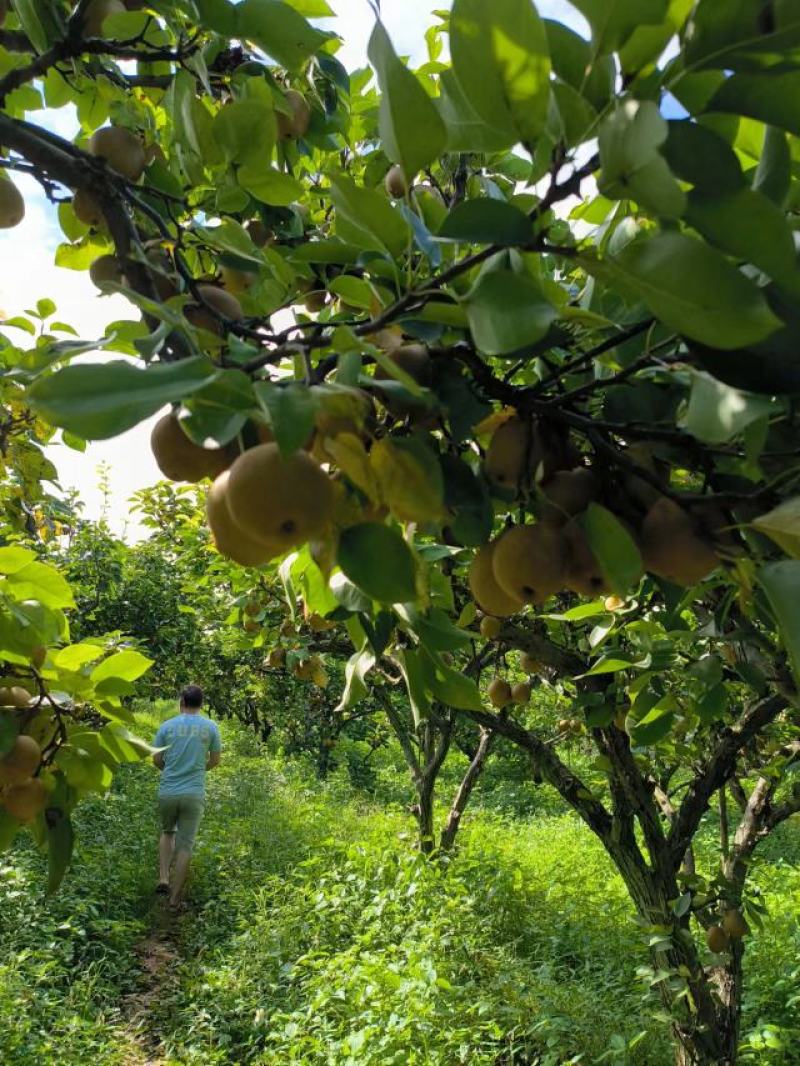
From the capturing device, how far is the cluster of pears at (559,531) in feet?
2.00

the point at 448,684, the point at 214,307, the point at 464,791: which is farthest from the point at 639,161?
the point at 464,791

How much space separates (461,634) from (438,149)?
1.61 ft

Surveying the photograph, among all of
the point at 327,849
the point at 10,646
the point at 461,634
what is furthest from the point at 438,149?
the point at 327,849

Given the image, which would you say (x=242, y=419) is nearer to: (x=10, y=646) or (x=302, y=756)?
(x=10, y=646)

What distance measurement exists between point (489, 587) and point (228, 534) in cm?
27

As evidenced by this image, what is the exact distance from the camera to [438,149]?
57cm

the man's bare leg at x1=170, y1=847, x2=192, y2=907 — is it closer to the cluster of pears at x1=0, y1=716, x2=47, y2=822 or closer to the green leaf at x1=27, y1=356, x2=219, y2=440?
the cluster of pears at x1=0, y1=716, x2=47, y2=822

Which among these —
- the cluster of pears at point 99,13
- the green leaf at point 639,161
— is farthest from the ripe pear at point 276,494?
the cluster of pears at point 99,13

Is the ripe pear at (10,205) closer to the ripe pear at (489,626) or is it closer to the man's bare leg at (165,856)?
the ripe pear at (489,626)

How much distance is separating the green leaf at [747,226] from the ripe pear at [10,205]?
1264 mm

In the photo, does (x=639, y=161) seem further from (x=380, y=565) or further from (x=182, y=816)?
(x=182, y=816)

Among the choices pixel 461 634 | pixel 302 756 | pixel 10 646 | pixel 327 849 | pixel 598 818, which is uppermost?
pixel 302 756

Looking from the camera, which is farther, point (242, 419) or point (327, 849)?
point (327, 849)

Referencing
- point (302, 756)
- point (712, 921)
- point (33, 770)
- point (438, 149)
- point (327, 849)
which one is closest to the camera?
point (438, 149)
